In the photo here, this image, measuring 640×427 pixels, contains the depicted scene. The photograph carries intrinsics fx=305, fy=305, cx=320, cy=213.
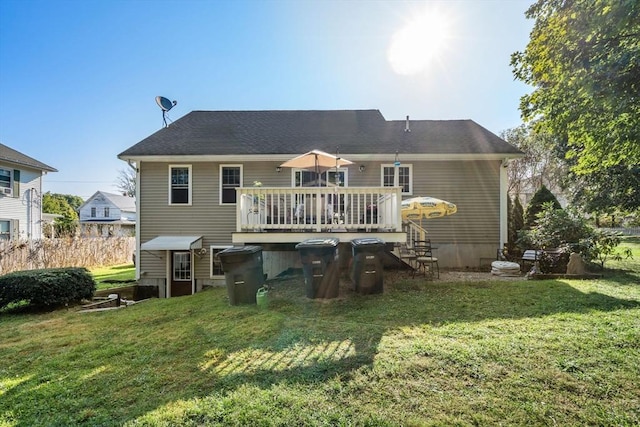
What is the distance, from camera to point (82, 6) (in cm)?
939

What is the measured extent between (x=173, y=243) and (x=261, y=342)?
696 cm

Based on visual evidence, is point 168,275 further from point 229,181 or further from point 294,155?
point 294,155

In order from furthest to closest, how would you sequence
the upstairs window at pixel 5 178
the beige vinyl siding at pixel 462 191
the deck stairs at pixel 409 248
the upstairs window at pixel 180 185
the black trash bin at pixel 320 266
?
1. the upstairs window at pixel 5 178
2. the upstairs window at pixel 180 185
3. the beige vinyl siding at pixel 462 191
4. the deck stairs at pixel 409 248
5. the black trash bin at pixel 320 266

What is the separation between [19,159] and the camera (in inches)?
654

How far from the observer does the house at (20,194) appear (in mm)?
15693

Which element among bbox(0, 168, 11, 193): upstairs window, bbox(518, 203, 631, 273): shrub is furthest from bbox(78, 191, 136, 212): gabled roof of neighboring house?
bbox(518, 203, 631, 273): shrub

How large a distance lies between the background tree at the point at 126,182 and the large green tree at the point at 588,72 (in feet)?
143

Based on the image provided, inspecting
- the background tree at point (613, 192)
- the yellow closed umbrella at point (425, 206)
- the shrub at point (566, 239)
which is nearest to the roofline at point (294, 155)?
the shrub at point (566, 239)

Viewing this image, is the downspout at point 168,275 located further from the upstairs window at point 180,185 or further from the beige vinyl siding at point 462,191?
the beige vinyl siding at point 462,191

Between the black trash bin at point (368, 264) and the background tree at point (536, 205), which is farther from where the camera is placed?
the background tree at point (536, 205)

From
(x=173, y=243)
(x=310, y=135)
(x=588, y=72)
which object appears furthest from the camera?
(x=310, y=135)

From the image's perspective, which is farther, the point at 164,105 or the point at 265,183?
the point at 164,105

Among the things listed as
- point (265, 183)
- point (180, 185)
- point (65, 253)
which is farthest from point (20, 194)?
point (265, 183)

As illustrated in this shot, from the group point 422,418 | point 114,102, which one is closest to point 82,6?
point 114,102
